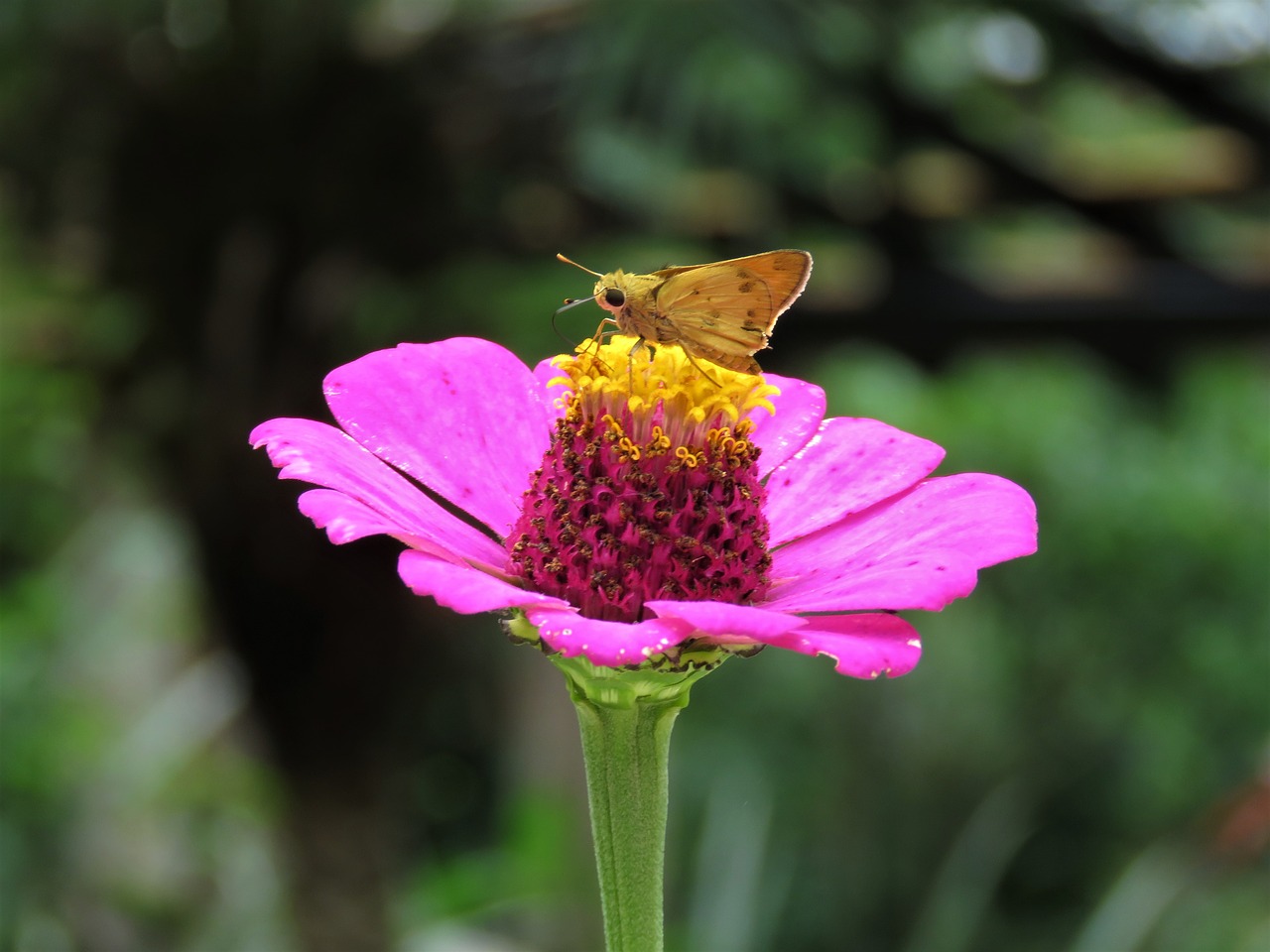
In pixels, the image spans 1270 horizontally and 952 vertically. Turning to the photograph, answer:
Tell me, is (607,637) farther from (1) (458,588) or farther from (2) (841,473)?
(2) (841,473)

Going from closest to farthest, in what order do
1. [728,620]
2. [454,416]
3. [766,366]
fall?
[728,620], [454,416], [766,366]


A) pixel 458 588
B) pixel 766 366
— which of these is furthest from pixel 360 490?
pixel 766 366

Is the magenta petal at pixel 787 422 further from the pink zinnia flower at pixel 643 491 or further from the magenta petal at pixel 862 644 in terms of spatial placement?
the magenta petal at pixel 862 644

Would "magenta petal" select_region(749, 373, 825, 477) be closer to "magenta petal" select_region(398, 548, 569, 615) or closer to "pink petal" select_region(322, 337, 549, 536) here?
"pink petal" select_region(322, 337, 549, 536)

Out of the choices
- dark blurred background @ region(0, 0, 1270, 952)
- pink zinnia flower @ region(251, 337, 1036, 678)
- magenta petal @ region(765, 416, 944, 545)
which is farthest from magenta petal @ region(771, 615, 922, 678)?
dark blurred background @ region(0, 0, 1270, 952)

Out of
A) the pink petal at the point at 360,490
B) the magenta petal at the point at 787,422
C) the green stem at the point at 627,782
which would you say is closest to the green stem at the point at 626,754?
the green stem at the point at 627,782
